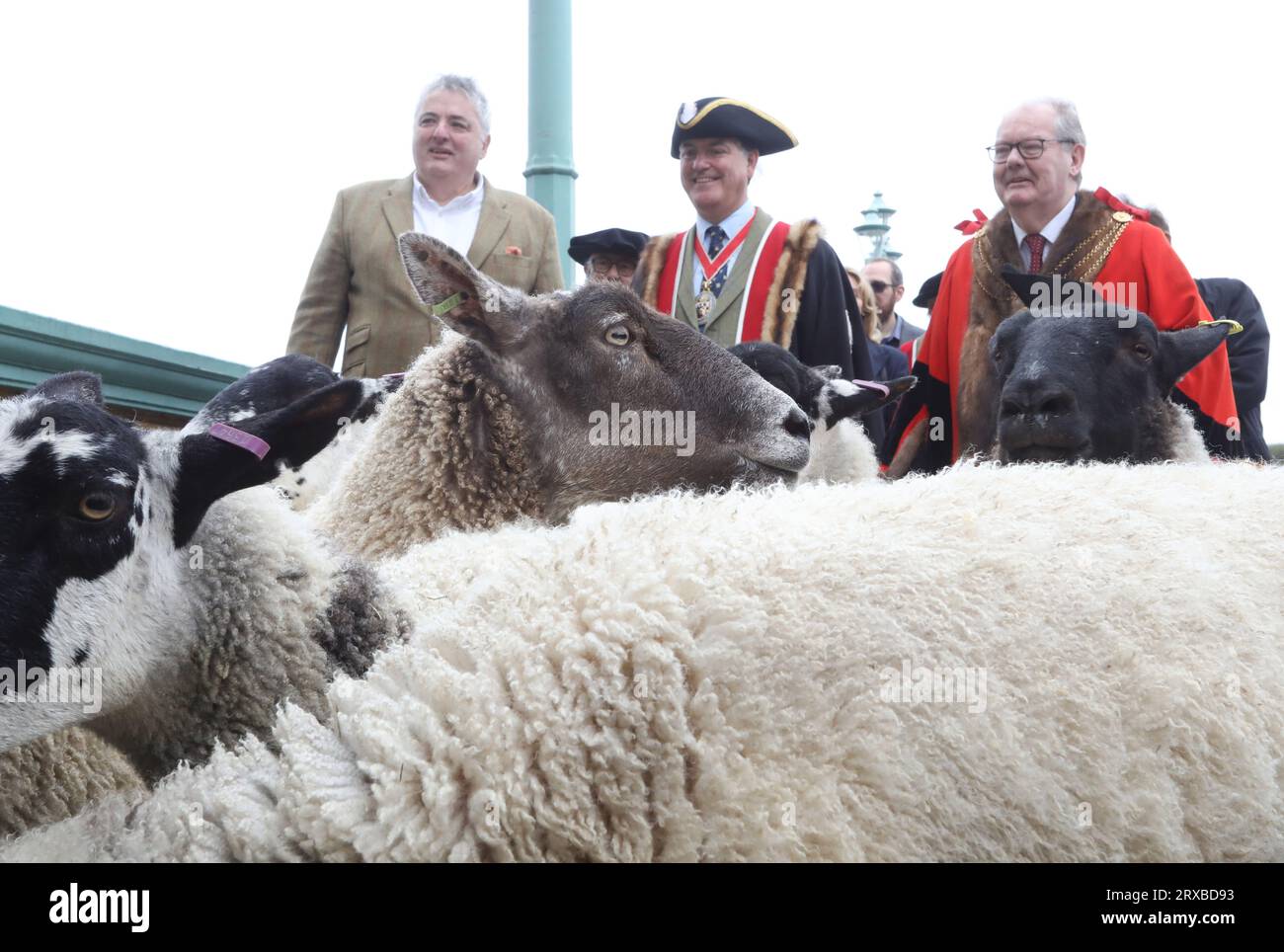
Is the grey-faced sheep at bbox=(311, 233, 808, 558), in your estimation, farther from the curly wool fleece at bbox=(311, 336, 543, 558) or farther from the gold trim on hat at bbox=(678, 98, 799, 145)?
the gold trim on hat at bbox=(678, 98, 799, 145)

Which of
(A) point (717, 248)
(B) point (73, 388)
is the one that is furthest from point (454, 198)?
(B) point (73, 388)

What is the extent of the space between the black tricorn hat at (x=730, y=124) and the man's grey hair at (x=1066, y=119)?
3.09ft

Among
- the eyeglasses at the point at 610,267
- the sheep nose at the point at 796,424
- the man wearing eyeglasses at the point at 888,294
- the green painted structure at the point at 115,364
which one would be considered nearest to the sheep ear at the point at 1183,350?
the sheep nose at the point at 796,424

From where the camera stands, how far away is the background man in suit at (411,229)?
16.1 feet

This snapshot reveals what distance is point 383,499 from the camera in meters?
3.50

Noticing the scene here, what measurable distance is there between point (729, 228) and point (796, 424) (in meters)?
1.58

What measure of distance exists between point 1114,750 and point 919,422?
11.8 ft

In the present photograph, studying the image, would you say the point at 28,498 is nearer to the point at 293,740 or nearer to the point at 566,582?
the point at 293,740

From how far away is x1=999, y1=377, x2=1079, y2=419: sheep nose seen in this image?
411 centimetres

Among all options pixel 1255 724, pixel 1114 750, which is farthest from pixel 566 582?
pixel 1255 724

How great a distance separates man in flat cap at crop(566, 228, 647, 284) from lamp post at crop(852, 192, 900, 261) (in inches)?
628

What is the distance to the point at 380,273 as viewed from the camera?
4926mm

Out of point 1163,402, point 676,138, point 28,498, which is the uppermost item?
point 676,138
